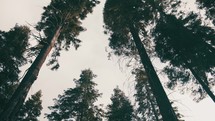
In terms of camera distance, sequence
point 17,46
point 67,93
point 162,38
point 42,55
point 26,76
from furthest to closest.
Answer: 1. point 67,93
2. point 17,46
3. point 162,38
4. point 42,55
5. point 26,76

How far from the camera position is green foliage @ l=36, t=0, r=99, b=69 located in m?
13.8

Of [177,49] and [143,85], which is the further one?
[143,85]

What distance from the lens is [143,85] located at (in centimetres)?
2245

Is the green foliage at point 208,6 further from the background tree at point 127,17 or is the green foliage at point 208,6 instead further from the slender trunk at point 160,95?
the slender trunk at point 160,95

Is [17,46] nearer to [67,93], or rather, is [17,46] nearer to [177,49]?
[67,93]

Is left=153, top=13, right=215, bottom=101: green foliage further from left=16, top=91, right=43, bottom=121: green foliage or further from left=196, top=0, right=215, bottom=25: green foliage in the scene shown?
left=16, top=91, right=43, bottom=121: green foliage

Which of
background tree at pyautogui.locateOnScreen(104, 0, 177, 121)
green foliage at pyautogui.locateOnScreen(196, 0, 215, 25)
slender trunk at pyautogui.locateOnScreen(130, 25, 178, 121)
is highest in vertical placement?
green foliage at pyautogui.locateOnScreen(196, 0, 215, 25)

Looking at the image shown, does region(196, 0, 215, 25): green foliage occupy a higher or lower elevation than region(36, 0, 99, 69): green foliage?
higher

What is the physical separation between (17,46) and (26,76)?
1202cm

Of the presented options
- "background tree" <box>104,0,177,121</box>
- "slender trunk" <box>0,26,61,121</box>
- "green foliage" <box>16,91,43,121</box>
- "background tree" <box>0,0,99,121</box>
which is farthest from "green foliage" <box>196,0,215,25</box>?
"green foliage" <box>16,91,43,121</box>

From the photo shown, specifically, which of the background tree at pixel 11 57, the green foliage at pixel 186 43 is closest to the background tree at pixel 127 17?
the green foliage at pixel 186 43

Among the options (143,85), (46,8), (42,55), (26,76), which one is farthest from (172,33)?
(26,76)

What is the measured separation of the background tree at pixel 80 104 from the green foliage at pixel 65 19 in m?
6.95

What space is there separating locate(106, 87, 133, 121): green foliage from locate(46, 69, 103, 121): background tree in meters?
4.04
